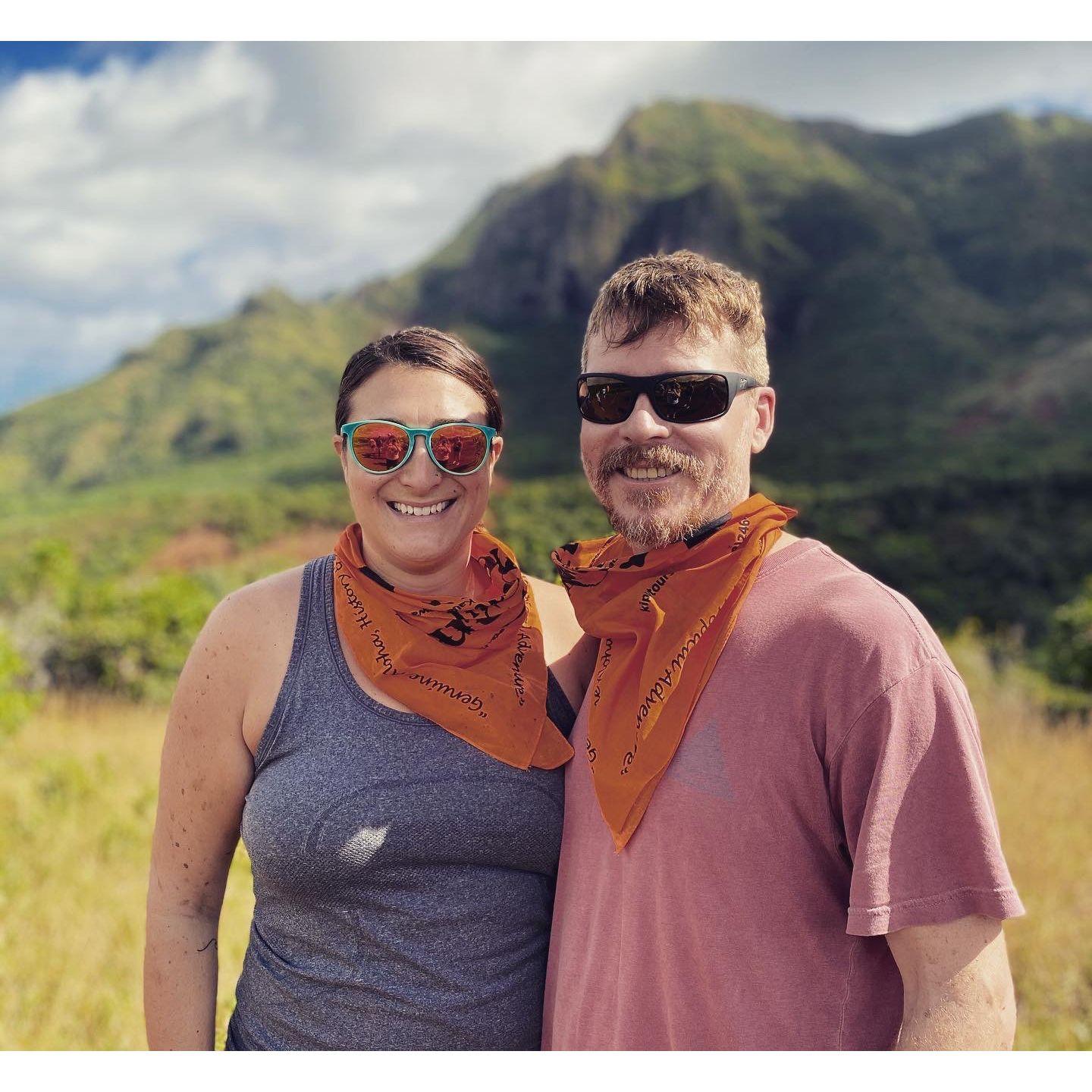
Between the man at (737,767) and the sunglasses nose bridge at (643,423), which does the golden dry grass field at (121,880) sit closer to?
the man at (737,767)

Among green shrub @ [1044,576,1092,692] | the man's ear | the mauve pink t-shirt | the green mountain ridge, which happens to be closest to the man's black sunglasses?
the man's ear

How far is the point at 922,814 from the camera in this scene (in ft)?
4.87

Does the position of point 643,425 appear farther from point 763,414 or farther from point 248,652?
point 248,652

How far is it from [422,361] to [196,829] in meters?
1.19

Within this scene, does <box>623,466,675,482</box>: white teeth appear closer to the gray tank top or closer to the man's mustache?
the man's mustache

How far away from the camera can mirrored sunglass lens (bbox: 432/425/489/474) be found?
2.11 m

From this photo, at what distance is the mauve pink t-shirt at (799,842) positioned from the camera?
148cm

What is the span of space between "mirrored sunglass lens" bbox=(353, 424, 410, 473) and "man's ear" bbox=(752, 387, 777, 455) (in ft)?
2.59

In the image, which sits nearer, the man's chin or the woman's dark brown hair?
the man's chin

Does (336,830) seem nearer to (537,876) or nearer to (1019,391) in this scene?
(537,876)

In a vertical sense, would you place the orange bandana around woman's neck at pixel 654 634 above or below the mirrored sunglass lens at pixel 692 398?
below

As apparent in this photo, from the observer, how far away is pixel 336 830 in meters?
1.88

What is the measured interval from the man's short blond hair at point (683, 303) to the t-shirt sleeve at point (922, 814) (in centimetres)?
83

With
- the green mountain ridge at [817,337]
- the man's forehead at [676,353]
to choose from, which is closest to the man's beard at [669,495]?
the man's forehead at [676,353]
